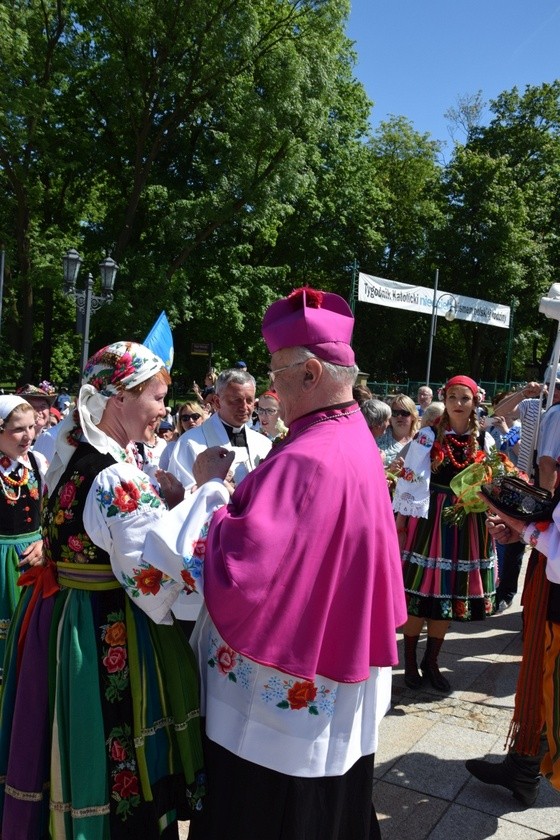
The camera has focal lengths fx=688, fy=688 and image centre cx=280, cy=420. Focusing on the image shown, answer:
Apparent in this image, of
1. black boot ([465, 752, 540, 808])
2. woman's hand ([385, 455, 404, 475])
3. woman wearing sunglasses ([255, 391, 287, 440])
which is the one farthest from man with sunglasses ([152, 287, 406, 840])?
woman wearing sunglasses ([255, 391, 287, 440])

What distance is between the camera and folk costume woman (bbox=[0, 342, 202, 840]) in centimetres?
209

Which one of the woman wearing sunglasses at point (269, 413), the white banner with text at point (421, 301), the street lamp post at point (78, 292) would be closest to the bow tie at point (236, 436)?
the woman wearing sunglasses at point (269, 413)

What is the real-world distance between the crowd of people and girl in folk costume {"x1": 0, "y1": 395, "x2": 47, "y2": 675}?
6.28 ft

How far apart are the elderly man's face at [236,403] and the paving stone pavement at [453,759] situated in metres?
→ 1.99

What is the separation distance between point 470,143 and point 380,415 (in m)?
30.8

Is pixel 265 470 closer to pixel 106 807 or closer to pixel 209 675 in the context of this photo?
pixel 209 675

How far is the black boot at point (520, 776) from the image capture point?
3096mm

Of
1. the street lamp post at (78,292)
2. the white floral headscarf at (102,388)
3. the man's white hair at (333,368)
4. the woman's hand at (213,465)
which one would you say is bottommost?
the woman's hand at (213,465)

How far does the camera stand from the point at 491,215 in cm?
2784

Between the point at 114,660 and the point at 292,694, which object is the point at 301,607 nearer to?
the point at 292,694

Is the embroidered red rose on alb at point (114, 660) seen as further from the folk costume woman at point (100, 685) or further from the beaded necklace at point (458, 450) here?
the beaded necklace at point (458, 450)

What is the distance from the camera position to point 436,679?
435 centimetres

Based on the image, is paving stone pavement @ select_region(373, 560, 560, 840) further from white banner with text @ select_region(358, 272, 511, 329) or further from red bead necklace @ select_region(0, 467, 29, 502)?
white banner with text @ select_region(358, 272, 511, 329)

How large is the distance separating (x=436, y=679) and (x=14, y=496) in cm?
289
